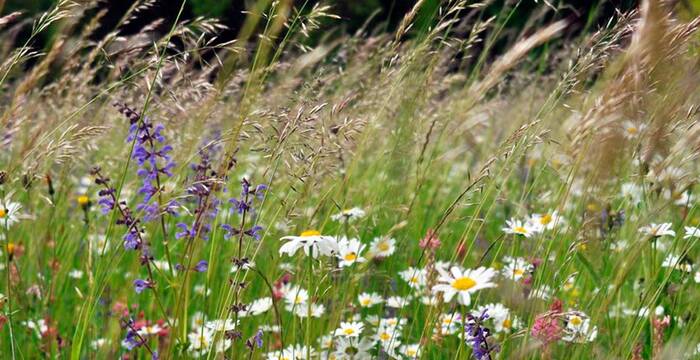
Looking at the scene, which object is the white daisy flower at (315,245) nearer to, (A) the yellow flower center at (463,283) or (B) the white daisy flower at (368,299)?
(A) the yellow flower center at (463,283)

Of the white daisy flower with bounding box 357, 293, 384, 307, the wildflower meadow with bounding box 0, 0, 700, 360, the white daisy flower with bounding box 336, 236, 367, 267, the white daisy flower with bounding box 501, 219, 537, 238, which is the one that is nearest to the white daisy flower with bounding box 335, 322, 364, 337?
the wildflower meadow with bounding box 0, 0, 700, 360

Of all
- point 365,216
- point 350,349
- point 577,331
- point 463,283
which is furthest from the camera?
point 365,216

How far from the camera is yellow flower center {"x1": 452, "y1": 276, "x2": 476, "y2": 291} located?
1.19m

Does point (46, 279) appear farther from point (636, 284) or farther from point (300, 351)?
point (636, 284)

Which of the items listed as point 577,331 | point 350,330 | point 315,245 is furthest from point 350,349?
point 577,331

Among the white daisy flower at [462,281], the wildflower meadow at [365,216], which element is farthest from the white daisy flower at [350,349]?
the white daisy flower at [462,281]

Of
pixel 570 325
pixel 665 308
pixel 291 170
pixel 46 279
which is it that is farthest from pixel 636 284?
pixel 46 279

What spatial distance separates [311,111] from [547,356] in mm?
548

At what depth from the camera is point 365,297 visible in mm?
1780

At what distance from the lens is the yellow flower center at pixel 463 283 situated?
46.7 inches

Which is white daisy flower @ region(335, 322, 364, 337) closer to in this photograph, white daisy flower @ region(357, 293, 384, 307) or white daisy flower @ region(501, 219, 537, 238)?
white daisy flower @ region(357, 293, 384, 307)

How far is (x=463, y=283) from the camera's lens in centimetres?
120

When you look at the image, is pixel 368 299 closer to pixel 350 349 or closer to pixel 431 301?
pixel 350 349

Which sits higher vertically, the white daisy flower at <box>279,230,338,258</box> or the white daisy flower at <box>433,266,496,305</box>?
the white daisy flower at <box>279,230,338,258</box>
